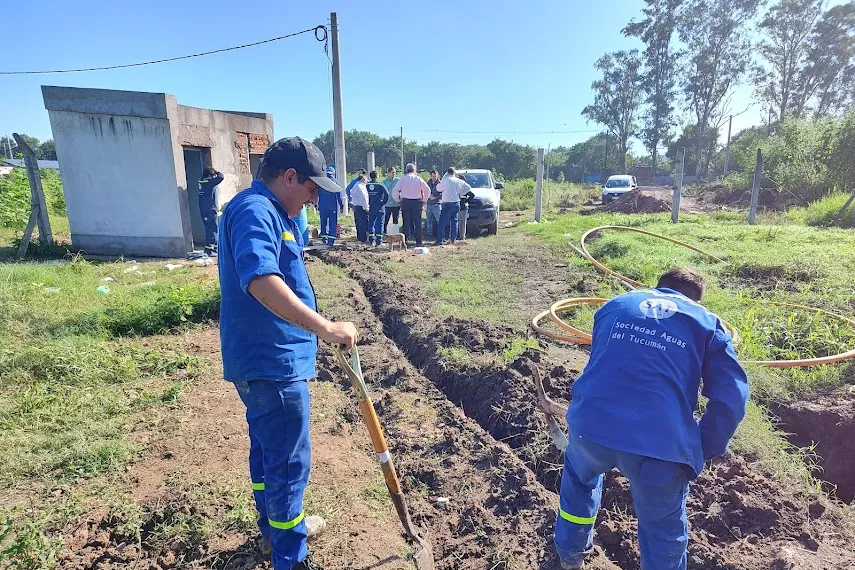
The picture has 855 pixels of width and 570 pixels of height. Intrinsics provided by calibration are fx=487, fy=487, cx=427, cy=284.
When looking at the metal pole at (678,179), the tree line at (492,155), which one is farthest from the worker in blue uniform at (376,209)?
the tree line at (492,155)

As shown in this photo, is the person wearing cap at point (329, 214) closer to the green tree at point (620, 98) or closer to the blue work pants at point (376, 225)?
the blue work pants at point (376, 225)

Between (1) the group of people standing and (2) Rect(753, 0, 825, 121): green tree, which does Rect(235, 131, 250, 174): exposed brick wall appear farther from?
(2) Rect(753, 0, 825, 121): green tree

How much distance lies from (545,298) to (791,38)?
4376 centimetres

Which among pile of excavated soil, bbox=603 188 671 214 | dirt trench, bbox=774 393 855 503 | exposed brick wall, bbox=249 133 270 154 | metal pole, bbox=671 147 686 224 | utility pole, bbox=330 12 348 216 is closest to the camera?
dirt trench, bbox=774 393 855 503

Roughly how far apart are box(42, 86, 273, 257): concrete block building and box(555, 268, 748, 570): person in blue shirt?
9.35 meters

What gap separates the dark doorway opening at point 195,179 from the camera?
1053 cm

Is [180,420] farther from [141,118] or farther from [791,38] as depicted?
[791,38]

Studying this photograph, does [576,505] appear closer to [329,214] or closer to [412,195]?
[412,195]

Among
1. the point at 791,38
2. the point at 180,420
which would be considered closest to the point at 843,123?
the point at 180,420

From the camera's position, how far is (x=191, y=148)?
10125 mm

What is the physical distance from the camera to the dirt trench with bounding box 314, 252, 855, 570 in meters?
2.54

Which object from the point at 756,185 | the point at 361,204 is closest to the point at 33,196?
the point at 361,204

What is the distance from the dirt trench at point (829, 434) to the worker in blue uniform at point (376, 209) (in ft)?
29.1

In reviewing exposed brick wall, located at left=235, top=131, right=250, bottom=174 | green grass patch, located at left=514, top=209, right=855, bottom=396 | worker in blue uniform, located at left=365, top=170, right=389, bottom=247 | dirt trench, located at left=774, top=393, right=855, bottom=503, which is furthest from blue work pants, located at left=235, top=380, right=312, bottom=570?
exposed brick wall, located at left=235, top=131, right=250, bottom=174
